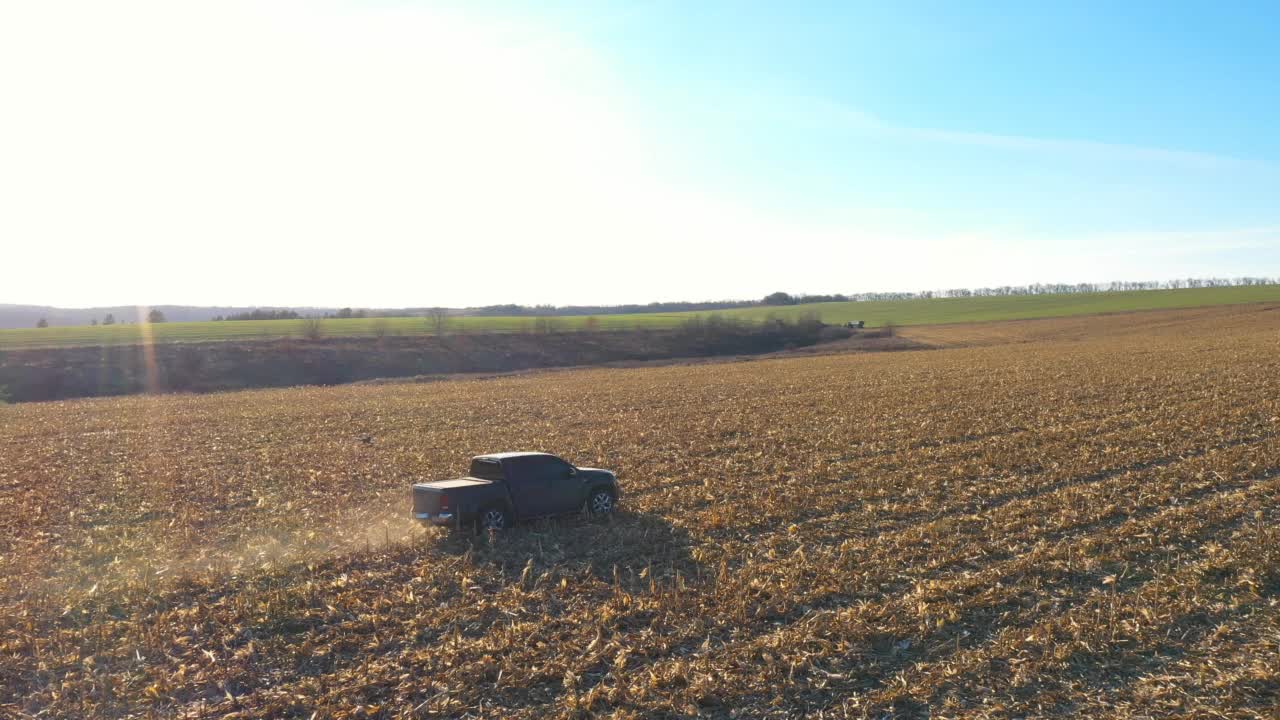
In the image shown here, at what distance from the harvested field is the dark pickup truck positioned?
0.43 m

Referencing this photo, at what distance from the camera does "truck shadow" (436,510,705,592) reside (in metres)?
11.0

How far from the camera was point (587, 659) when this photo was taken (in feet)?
27.3

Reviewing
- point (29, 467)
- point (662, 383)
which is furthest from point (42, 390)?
point (662, 383)

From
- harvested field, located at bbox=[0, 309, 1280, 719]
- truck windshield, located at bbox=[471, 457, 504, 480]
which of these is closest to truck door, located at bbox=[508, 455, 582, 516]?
truck windshield, located at bbox=[471, 457, 504, 480]

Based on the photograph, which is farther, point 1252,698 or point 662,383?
point 662,383

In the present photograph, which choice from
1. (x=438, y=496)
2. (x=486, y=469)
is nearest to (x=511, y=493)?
(x=486, y=469)

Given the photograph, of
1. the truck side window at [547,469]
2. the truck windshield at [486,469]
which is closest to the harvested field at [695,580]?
the truck side window at [547,469]

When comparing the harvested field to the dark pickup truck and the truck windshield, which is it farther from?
the truck windshield

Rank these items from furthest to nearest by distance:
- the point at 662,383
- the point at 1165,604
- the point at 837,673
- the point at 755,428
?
the point at 662,383, the point at 755,428, the point at 1165,604, the point at 837,673

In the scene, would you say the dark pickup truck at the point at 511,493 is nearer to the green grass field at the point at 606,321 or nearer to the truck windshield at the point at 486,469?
the truck windshield at the point at 486,469

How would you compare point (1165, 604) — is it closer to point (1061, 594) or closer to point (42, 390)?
point (1061, 594)

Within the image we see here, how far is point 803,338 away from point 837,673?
76.5 m

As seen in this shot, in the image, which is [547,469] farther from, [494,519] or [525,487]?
[494,519]

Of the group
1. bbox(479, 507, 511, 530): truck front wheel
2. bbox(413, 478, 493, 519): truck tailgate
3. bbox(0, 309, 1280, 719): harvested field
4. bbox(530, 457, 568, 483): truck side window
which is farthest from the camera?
bbox(530, 457, 568, 483): truck side window
